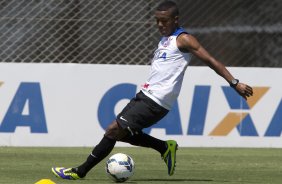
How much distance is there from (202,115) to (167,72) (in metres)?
4.68

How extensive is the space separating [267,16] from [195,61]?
1.42m

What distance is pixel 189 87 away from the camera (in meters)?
14.4

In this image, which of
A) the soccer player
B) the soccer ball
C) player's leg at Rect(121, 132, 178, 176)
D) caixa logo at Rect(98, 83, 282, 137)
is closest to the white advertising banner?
caixa logo at Rect(98, 83, 282, 137)

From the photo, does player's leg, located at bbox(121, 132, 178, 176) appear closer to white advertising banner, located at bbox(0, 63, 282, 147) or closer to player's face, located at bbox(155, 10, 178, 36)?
player's face, located at bbox(155, 10, 178, 36)

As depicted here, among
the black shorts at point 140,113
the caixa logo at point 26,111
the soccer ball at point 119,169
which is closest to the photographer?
the soccer ball at point 119,169

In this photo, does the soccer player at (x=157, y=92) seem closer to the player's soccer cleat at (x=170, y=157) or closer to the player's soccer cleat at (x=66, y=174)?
the player's soccer cleat at (x=66, y=174)

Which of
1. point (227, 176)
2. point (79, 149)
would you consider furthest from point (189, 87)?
point (227, 176)

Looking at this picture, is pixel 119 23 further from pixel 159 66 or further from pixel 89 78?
pixel 159 66

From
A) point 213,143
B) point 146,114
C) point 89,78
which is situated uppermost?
point 146,114

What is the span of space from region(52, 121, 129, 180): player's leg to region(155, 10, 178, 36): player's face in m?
1.06

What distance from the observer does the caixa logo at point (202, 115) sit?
556 inches

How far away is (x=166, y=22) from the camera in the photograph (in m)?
9.70

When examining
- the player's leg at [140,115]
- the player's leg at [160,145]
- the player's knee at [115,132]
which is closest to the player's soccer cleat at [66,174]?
the player's knee at [115,132]

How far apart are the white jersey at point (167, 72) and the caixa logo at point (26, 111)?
14.1 feet
